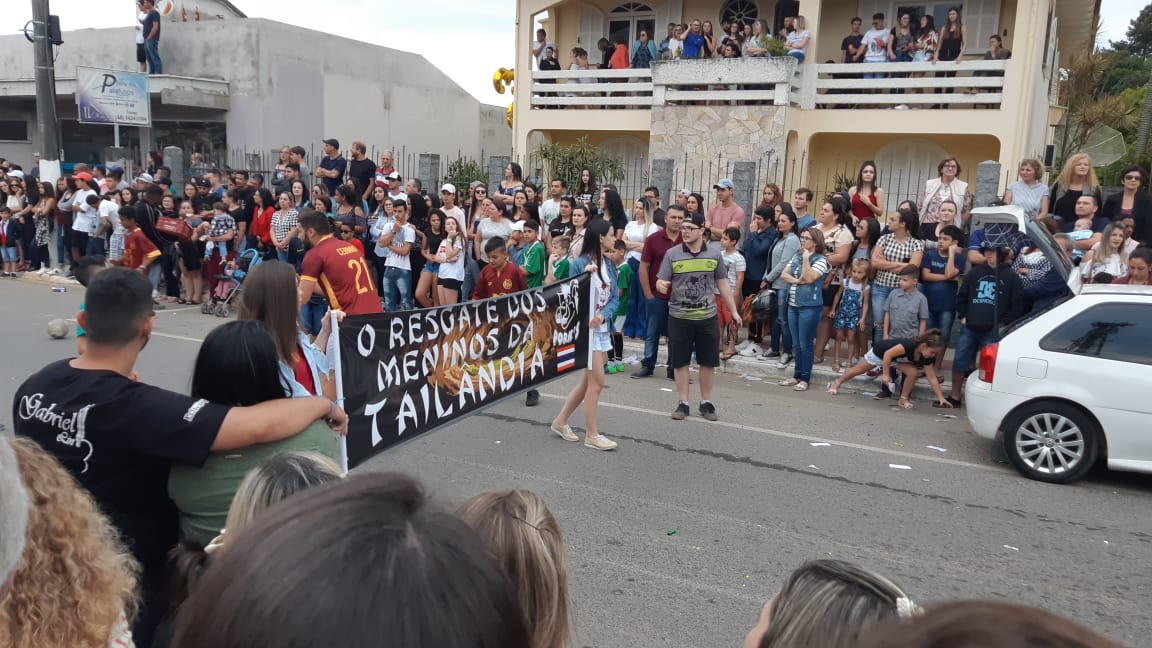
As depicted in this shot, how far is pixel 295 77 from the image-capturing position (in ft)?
74.9

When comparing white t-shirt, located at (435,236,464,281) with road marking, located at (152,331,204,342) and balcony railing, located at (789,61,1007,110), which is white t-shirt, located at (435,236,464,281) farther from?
balcony railing, located at (789,61,1007,110)

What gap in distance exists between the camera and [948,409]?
9016 millimetres

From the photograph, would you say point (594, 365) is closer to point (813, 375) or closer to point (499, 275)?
point (499, 275)

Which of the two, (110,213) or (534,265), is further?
(110,213)

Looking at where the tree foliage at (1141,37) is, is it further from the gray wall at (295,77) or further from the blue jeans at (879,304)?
the blue jeans at (879,304)

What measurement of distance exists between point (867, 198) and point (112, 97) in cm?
1613

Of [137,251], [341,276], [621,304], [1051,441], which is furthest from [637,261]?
[137,251]

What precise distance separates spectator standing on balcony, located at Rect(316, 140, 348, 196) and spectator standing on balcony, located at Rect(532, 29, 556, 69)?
684 centimetres

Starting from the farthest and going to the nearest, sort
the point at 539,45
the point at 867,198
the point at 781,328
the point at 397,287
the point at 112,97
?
the point at 539,45 < the point at 112,97 < the point at 397,287 < the point at 867,198 < the point at 781,328

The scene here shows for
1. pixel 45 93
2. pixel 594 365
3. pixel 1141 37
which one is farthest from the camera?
pixel 1141 37

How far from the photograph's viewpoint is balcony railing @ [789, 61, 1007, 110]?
55.2ft

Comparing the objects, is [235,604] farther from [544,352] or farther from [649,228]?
[649,228]

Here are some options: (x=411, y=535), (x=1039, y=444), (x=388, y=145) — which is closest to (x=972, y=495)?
(x=1039, y=444)

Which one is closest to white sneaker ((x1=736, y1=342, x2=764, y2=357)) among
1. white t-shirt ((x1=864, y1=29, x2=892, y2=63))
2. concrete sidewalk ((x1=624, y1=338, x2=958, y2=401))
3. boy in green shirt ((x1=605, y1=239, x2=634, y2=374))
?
concrete sidewalk ((x1=624, y1=338, x2=958, y2=401))
